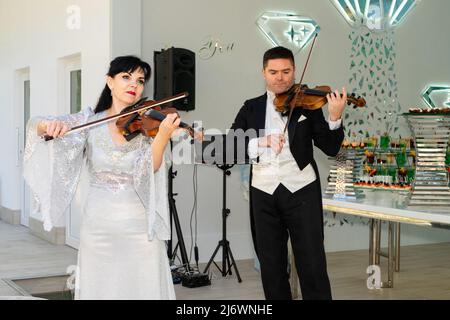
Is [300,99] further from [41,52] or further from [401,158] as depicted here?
[41,52]

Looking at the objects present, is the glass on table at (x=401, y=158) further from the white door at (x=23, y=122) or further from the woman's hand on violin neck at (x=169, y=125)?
the white door at (x=23, y=122)

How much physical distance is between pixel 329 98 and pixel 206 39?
3636 millimetres

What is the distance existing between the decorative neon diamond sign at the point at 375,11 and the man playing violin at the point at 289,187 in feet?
14.5

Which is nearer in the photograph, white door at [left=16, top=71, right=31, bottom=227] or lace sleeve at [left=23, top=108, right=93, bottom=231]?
lace sleeve at [left=23, top=108, right=93, bottom=231]

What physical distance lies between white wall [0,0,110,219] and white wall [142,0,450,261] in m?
0.55

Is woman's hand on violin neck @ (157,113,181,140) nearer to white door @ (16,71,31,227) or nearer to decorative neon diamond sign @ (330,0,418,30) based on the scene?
decorative neon diamond sign @ (330,0,418,30)

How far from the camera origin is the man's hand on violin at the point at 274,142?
2814mm

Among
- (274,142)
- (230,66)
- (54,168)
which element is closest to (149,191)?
(54,168)

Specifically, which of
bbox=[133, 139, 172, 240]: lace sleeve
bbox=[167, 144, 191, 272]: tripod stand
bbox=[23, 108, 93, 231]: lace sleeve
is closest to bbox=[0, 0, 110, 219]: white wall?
bbox=[167, 144, 191, 272]: tripod stand

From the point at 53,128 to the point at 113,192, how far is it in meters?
0.39

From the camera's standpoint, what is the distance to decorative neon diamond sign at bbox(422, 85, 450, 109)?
7.73m

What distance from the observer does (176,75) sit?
18.7 feet

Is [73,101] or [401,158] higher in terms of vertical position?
[73,101]
